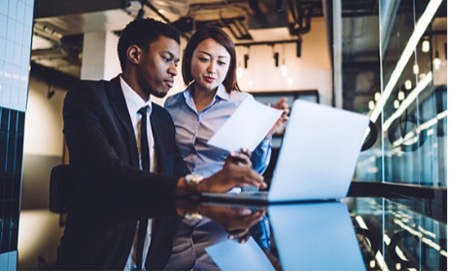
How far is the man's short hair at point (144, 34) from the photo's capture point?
1710 millimetres

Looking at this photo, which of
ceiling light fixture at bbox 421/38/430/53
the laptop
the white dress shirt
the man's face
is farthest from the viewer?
ceiling light fixture at bbox 421/38/430/53

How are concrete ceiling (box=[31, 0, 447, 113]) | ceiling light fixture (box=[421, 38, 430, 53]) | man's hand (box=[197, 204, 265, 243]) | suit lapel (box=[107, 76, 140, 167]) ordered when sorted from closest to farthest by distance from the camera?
man's hand (box=[197, 204, 265, 243]), suit lapel (box=[107, 76, 140, 167]), ceiling light fixture (box=[421, 38, 430, 53]), concrete ceiling (box=[31, 0, 447, 113])

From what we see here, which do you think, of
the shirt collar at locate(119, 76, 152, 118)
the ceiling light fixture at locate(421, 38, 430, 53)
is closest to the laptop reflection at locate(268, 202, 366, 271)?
the shirt collar at locate(119, 76, 152, 118)

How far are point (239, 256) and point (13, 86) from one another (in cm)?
245

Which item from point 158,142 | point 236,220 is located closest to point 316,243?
point 236,220

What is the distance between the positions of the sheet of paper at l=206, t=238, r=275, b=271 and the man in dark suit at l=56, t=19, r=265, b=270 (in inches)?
2.2

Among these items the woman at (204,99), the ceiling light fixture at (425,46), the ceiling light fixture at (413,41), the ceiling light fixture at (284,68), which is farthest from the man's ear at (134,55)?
the ceiling light fixture at (284,68)

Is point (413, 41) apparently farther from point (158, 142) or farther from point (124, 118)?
point (124, 118)

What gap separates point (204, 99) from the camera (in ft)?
6.52

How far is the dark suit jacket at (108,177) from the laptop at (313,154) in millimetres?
209

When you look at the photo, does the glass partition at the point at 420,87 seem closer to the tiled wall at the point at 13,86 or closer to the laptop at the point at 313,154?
the laptop at the point at 313,154

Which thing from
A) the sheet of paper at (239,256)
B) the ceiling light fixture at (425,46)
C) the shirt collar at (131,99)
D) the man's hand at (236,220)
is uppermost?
the ceiling light fixture at (425,46)

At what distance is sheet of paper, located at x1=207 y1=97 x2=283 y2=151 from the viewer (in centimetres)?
110

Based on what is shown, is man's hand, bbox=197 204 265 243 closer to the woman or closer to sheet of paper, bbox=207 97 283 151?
sheet of paper, bbox=207 97 283 151
